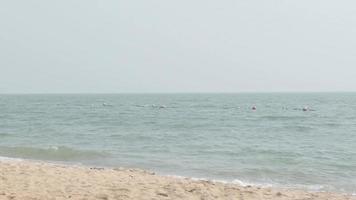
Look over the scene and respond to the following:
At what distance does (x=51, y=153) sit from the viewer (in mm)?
23953

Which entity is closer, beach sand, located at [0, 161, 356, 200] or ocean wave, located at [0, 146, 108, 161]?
beach sand, located at [0, 161, 356, 200]

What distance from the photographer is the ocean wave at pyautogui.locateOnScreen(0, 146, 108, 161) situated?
22575 millimetres

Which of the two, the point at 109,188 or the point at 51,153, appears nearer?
the point at 109,188

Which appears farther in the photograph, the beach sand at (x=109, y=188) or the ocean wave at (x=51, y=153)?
the ocean wave at (x=51, y=153)

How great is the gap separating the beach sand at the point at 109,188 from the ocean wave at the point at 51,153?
8.22m

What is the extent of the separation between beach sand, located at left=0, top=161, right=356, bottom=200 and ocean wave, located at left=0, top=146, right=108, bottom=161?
8.22 m

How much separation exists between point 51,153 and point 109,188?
13.0 metres

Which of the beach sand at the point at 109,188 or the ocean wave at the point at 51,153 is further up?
the beach sand at the point at 109,188

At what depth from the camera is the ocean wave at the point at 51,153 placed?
22575 mm

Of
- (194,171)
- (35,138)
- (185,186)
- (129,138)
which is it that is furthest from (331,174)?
(35,138)

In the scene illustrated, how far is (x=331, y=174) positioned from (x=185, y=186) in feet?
26.4

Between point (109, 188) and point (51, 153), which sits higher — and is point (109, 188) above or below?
above

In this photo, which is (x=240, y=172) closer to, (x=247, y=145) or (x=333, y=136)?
(x=247, y=145)

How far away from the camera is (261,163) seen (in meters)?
20.8
